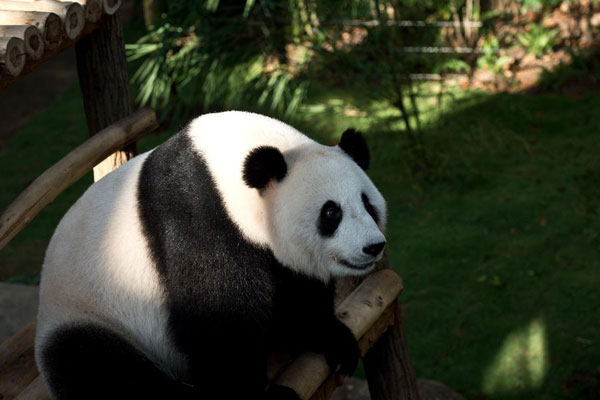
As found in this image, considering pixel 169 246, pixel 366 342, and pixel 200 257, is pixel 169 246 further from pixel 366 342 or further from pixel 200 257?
pixel 366 342

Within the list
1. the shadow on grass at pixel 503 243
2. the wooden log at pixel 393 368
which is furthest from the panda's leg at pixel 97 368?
the shadow on grass at pixel 503 243

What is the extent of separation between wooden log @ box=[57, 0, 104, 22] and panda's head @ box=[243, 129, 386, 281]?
1.07 m

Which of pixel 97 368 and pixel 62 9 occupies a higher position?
pixel 62 9

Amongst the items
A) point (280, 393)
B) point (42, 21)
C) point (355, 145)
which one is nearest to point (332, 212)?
point (355, 145)

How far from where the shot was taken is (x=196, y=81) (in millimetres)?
5691

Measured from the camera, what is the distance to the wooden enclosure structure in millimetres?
2264

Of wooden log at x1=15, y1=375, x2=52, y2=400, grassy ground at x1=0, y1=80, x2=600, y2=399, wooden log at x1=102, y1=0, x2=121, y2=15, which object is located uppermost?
wooden log at x1=102, y1=0, x2=121, y2=15

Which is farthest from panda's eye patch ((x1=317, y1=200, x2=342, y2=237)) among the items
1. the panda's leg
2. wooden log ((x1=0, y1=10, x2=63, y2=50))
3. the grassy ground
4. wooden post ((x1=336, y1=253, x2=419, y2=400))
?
the grassy ground

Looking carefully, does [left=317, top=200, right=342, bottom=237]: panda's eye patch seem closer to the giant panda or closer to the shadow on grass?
the giant panda

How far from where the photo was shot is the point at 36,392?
2.21 m

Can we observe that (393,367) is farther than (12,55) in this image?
Yes

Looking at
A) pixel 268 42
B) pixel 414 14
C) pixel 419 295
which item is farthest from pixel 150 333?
pixel 414 14

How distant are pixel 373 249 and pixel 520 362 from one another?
6.54ft

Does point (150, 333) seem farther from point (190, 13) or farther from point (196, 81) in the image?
point (196, 81)
